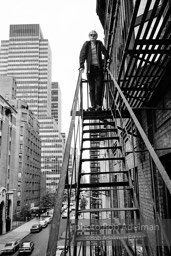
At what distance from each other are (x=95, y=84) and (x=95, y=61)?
61 cm

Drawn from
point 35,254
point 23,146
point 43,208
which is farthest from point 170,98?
point 43,208

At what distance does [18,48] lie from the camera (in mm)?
132625

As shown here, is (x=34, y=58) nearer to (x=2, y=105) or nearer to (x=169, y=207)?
(x=2, y=105)

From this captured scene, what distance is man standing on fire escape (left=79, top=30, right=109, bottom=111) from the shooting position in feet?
20.3

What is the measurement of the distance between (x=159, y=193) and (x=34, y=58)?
453 feet

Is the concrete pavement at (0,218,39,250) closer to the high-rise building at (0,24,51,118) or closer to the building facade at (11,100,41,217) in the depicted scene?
the building facade at (11,100,41,217)

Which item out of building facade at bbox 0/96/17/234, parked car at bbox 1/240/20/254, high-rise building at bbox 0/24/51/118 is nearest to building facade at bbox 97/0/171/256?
parked car at bbox 1/240/20/254

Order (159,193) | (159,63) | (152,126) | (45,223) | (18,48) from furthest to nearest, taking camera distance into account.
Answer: (18,48), (45,223), (152,126), (159,193), (159,63)

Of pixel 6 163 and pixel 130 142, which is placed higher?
pixel 6 163

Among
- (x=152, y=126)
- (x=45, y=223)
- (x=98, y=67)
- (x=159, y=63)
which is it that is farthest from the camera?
(x=45, y=223)

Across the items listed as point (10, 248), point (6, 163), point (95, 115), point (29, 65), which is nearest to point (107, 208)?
point (95, 115)

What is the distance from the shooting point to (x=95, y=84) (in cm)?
641

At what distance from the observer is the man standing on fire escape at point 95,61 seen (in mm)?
6176

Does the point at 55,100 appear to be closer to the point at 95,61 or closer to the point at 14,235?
the point at 14,235
